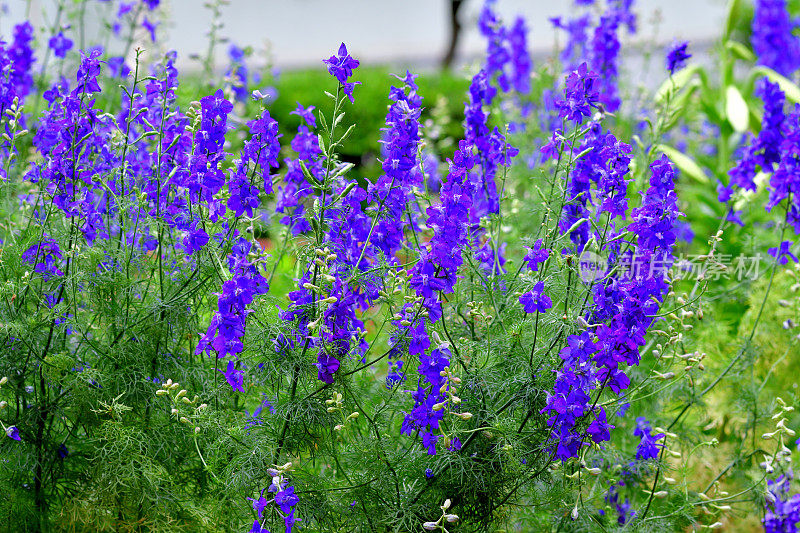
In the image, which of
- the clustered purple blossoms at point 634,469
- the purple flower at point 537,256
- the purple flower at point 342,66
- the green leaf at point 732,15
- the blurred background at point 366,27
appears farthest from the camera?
the blurred background at point 366,27

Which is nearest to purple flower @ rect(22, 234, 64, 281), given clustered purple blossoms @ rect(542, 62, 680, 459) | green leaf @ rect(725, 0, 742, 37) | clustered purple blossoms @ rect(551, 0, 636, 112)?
clustered purple blossoms @ rect(542, 62, 680, 459)

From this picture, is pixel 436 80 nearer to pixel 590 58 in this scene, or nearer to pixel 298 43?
pixel 590 58

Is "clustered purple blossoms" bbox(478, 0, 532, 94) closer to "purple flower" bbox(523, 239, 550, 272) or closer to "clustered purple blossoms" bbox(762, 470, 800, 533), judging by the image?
"purple flower" bbox(523, 239, 550, 272)

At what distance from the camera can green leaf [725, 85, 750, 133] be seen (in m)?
4.08

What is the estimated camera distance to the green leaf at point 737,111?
13.4ft

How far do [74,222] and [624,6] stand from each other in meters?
3.17

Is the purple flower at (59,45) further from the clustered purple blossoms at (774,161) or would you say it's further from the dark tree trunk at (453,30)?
the dark tree trunk at (453,30)

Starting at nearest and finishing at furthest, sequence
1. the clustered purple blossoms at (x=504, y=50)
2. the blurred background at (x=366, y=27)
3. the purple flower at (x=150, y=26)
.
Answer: the clustered purple blossoms at (x=504, y=50)
the purple flower at (x=150, y=26)
the blurred background at (x=366, y=27)

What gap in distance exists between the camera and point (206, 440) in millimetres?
2398

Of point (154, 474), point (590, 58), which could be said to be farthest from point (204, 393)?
point (590, 58)

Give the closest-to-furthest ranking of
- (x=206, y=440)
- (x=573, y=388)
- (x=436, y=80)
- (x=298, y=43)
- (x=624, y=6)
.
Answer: (x=573, y=388) → (x=206, y=440) → (x=624, y=6) → (x=436, y=80) → (x=298, y=43)

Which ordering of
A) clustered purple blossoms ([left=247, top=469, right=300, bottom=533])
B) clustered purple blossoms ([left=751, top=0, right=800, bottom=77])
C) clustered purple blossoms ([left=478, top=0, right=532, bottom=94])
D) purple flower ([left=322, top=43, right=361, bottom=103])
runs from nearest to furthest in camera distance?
1. clustered purple blossoms ([left=247, top=469, right=300, bottom=533])
2. purple flower ([left=322, top=43, right=361, bottom=103])
3. clustered purple blossoms ([left=478, top=0, right=532, bottom=94])
4. clustered purple blossoms ([left=751, top=0, right=800, bottom=77])

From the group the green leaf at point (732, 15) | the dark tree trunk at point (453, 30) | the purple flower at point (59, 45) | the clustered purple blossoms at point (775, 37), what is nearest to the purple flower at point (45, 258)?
the purple flower at point (59, 45)

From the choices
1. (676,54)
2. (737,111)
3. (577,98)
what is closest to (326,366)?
(577,98)
